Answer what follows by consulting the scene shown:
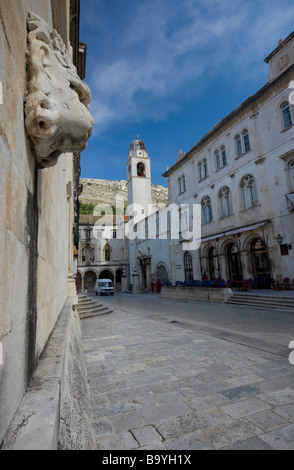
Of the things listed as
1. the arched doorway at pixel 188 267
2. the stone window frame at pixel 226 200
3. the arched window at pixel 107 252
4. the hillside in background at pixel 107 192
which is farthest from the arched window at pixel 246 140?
the hillside in background at pixel 107 192

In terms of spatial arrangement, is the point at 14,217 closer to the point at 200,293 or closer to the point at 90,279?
the point at 200,293

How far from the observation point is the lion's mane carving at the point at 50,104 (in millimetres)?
1370

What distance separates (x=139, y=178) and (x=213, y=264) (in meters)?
21.9

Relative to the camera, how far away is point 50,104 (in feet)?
4.55

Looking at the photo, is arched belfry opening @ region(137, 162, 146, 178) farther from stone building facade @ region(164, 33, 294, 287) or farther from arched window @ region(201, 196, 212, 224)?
arched window @ region(201, 196, 212, 224)

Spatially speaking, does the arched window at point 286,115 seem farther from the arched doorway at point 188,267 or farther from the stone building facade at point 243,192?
the arched doorway at point 188,267

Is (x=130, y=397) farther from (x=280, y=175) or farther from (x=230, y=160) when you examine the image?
(x=230, y=160)

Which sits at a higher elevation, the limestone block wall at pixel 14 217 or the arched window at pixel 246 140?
the arched window at pixel 246 140

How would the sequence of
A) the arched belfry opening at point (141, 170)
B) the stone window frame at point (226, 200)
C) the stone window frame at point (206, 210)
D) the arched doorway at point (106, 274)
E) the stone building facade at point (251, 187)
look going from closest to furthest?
the stone building facade at point (251, 187), the stone window frame at point (226, 200), the stone window frame at point (206, 210), the arched belfry opening at point (141, 170), the arched doorway at point (106, 274)

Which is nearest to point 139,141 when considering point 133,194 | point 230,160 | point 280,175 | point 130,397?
point 133,194

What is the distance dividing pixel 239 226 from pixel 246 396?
1714 centimetres

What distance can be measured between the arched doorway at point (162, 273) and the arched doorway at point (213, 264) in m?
9.55

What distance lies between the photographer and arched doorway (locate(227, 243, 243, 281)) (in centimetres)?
1912

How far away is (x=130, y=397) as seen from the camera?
306 centimetres
